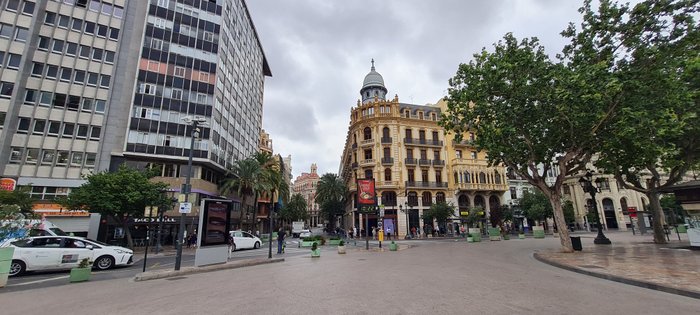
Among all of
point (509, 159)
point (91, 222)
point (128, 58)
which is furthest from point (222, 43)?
point (509, 159)

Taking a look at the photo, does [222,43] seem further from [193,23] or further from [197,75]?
[197,75]

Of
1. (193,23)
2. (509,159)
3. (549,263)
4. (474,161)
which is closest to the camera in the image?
(549,263)

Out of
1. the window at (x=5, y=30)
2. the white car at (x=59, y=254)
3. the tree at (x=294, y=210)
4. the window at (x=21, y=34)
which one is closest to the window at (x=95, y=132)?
the window at (x=21, y=34)

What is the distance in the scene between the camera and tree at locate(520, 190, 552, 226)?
44219 millimetres

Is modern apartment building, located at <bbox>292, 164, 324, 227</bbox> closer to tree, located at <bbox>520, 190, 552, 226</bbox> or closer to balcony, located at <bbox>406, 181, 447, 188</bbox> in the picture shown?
balcony, located at <bbox>406, 181, 447, 188</bbox>

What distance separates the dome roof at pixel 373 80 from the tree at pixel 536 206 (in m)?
32.3

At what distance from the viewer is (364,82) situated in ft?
204

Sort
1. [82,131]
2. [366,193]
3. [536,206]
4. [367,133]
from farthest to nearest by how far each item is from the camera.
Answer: [367,133]
[536,206]
[82,131]
[366,193]

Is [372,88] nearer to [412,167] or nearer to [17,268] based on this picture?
[412,167]

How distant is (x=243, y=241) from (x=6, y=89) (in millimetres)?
26208

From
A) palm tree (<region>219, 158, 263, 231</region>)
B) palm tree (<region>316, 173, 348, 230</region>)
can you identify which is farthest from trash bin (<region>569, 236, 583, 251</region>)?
palm tree (<region>316, 173, 348, 230</region>)

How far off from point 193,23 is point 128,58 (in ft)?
26.5

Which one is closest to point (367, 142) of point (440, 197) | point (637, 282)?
point (440, 197)

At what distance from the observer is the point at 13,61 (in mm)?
28531
